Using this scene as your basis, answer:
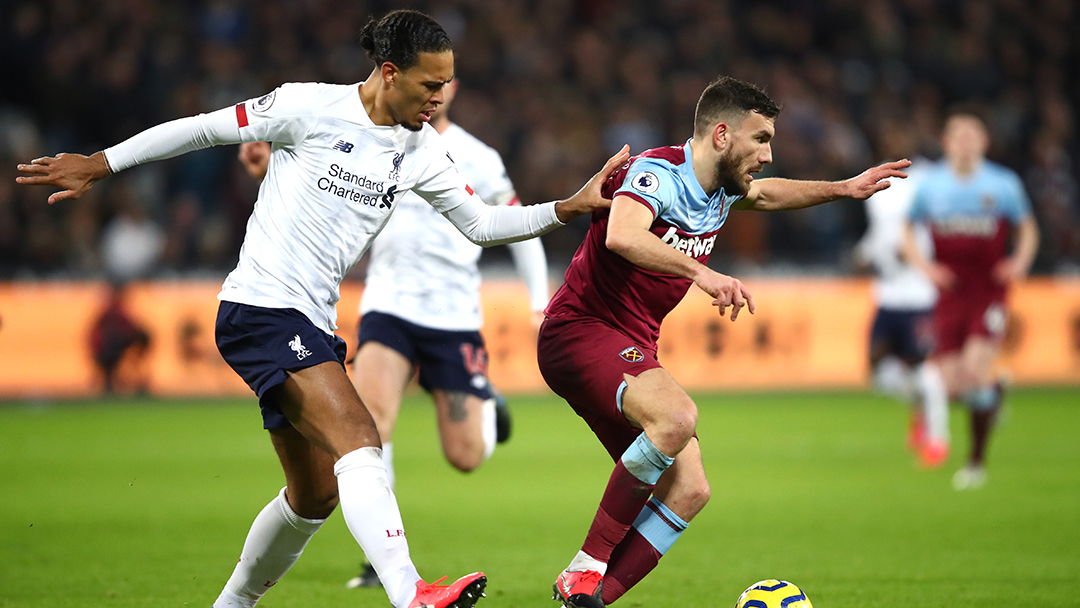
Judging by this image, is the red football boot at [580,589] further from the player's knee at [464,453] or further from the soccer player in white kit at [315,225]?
the player's knee at [464,453]

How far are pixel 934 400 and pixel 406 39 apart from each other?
7612 mm

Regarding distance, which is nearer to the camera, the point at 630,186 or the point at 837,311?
the point at 630,186

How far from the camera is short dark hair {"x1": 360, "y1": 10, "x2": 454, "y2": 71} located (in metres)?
4.39

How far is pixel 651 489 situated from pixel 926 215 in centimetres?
650

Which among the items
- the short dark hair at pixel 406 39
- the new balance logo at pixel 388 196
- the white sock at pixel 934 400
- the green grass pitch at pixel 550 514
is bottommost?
the green grass pitch at pixel 550 514

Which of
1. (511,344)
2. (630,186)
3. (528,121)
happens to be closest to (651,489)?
(630,186)

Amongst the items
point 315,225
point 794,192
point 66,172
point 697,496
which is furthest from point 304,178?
point 794,192

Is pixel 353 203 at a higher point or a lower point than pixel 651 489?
higher

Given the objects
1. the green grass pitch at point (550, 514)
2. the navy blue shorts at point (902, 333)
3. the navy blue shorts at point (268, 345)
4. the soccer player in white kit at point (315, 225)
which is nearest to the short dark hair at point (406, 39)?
the soccer player in white kit at point (315, 225)

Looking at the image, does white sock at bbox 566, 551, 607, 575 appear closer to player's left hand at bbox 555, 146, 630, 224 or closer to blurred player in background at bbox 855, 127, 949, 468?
player's left hand at bbox 555, 146, 630, 224

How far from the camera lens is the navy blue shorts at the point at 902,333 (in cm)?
1141

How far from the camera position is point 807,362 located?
15.7 metres

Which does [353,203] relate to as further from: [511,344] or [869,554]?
[511,344]

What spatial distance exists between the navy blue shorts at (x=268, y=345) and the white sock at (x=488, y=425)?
2699mm
